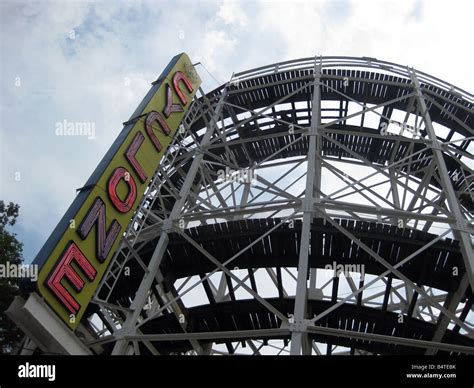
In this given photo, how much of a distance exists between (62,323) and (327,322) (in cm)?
738

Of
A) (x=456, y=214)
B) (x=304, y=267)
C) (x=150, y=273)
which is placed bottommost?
(x=304, y=267)

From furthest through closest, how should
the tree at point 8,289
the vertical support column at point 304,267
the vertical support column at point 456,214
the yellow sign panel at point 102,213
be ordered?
the tree at point 8,289 < the vertical support column at point 456,214 < the yellow sign panel at point 102,213 < the vertical support column at point 304,267

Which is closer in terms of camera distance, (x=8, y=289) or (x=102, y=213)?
Answer: (x=102, y=213)

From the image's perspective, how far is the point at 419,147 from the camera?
53.8 ft

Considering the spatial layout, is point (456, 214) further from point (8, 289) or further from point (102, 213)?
point (8, 289)

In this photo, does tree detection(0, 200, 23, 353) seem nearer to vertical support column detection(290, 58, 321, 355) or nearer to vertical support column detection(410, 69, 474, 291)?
vertical support column detection(290, 58, 321, 355)

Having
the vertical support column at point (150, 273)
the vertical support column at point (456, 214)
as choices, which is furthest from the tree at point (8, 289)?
the vertical support column at point (456, 214)

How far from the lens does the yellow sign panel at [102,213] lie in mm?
8836

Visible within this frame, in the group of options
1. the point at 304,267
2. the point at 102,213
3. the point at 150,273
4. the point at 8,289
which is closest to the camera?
the point at 304,267

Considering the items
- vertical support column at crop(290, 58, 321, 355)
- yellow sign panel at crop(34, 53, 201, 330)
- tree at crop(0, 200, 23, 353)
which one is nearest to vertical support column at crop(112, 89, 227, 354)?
yellow sign panel at crop(34, 53, 201, 330)

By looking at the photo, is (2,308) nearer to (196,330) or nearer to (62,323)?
(196,330)

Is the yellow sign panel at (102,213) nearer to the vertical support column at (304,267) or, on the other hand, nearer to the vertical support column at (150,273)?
the vertical support column at (150,273)

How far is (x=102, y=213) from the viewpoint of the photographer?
10227 millimetres

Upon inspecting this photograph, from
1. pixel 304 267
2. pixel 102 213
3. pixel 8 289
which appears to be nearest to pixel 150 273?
A: pixel 102 213
